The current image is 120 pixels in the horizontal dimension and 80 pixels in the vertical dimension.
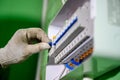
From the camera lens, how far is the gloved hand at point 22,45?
0.86 metres

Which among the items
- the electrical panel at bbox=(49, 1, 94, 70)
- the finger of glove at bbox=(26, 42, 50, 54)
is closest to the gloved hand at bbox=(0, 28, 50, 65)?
the finger of glove at bbox=(26, 42, 50, 54)

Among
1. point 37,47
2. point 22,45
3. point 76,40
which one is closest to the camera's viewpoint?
point 76,40

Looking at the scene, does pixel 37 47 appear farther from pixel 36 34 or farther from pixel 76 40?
pixel 76 40

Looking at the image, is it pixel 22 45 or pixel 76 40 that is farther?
pixel 22 45

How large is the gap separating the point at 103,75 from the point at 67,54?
0.14m

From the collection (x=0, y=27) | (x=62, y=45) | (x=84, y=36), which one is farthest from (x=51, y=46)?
(x=0, y=27)

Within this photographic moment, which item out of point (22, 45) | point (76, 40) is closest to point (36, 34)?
point (22, 45)

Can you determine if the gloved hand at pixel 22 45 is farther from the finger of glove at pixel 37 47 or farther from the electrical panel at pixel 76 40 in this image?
the electrical panel at pixel 76 40

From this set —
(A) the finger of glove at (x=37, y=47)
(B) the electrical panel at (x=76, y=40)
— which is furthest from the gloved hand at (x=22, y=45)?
(B) the electrical panel at (x=76, y=40)

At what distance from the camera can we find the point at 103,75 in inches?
25.0

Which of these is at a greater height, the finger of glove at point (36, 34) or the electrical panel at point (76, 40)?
the finger of glove at point (36, 34)

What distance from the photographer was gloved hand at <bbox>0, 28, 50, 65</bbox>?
0.86 metres

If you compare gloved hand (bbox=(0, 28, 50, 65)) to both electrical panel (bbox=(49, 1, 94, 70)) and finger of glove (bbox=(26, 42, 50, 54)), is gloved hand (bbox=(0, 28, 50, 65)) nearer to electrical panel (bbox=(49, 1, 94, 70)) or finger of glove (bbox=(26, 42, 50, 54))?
finger of glove (bbox=(26, 42, 50, 54))

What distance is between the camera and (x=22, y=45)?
907mm
